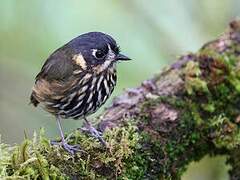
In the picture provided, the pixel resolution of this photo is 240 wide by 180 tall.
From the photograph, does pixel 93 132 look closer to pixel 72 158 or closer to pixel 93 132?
pixel 93 132

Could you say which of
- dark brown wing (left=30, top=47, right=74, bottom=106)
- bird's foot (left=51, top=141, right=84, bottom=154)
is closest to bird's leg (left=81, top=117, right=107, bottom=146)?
bird's foot (left=51, top=141, right=84, bottom=154)

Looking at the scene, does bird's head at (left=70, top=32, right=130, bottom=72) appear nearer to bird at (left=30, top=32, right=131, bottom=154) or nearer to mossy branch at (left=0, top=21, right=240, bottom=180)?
bird at (left=30, top=32, right=131, bottom=154)

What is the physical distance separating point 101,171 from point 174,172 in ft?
2.16

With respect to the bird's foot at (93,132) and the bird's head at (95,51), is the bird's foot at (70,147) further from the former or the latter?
the bird's head at (95,51)

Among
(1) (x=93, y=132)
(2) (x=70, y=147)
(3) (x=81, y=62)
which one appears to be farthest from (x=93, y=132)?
(3) (x=81, y=62)

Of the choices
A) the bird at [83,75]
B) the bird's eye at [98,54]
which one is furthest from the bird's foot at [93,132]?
the bird's eye at [98,54]

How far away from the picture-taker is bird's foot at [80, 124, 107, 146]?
11.2 feet

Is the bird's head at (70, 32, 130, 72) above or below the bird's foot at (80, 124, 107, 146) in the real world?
above

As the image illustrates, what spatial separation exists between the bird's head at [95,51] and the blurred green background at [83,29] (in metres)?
1.93

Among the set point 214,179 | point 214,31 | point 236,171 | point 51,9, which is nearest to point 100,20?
point 51,9

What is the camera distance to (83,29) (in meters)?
6.21

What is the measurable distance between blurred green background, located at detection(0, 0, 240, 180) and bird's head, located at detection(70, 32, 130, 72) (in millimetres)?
1930

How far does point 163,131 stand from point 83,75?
2.13 feet

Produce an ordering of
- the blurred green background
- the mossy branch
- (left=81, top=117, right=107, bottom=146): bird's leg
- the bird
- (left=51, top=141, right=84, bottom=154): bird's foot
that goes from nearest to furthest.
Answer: the mossy branch, (left=51, top=141, right=84, bottom=154): bird's foot, (left=81, top=117, right=107, bottom=146): bird's leg, the bird, the blurred green background
